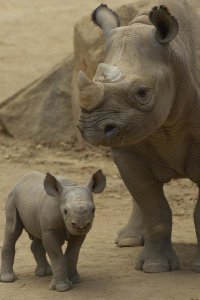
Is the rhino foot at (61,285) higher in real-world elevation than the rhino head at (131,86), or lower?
lower

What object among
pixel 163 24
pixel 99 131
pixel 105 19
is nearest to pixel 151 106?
pixel 99 131

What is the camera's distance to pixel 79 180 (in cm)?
1262

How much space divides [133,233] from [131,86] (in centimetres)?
262

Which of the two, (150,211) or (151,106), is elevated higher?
(151,106)

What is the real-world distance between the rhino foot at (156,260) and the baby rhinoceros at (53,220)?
27.6 inches

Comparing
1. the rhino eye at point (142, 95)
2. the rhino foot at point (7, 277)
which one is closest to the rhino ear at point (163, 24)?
the rhino eye at point (142, 95)

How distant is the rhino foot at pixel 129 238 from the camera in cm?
1009

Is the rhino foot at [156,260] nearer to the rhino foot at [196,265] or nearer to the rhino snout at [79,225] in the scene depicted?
the rhino foot at [196,265]

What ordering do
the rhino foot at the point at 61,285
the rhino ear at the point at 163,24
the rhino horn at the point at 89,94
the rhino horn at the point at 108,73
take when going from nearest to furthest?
the rhino horn at the point at 89,94, the rhino horn at the point at 108,73, the rhino ear at the point at 163,24, the rhino foot at the point at 61,285

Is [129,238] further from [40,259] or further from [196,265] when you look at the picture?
[40,259]

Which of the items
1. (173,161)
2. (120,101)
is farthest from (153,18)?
(173,161)

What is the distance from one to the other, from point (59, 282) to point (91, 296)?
0.26 metres

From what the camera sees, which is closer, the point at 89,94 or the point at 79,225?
the point at 89,94

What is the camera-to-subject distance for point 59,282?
8.35m
